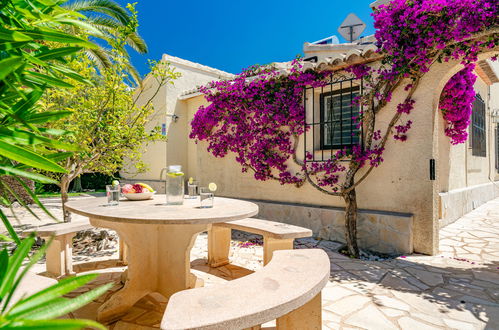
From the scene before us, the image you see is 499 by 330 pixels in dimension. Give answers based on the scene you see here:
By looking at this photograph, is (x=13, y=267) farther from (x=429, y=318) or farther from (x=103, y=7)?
(x=103, y=7)

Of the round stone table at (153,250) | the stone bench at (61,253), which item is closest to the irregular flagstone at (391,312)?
the round stone table at (153,250)

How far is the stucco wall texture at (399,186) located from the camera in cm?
386

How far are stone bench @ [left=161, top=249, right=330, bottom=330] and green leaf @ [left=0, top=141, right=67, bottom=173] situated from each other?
72 centimetres

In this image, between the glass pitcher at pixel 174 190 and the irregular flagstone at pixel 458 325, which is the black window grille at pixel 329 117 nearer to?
the irregular flagstone at pixel 458 325

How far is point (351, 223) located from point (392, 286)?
1.29m

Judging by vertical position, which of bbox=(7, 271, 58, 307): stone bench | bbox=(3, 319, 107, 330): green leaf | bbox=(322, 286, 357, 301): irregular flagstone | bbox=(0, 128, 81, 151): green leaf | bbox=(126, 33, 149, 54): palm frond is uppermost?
bbox=(126, 33, 149, 54): palm frond

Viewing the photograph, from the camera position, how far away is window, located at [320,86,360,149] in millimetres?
4816

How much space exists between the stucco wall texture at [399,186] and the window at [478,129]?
42cm

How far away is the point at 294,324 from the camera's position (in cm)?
169

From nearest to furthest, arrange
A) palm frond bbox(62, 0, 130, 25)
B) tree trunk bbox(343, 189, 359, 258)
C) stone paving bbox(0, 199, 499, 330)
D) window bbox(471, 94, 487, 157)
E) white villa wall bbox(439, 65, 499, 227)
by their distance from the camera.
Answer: stone paving bbox(0, 199, 499, 330) → tree trunk bbox(343, 189, 359, 258) → white villa wall bbox(439, 65, 499, 227) → palm frond bbox(62, 0, 130, 25) → window bbox(471, 94, 487, 157)

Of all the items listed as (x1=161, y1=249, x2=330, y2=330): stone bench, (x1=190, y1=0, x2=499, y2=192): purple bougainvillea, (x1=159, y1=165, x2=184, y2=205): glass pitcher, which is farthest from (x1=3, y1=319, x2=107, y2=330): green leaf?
(x1=190, y1=0, x2=499, y2=192): purple bougainvillea

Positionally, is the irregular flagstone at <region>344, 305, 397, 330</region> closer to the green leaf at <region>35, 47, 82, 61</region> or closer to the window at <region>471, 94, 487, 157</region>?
the green leaf at <region>35, 47, 82, 61</region>

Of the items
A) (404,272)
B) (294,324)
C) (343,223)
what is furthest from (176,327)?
(343,223)

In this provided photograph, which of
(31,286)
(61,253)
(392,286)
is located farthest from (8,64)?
(392,286)
